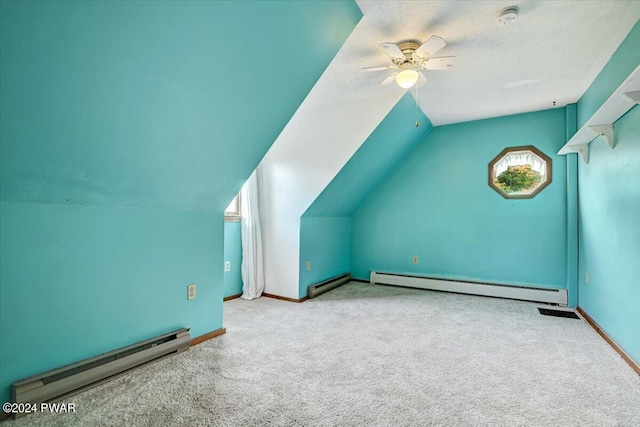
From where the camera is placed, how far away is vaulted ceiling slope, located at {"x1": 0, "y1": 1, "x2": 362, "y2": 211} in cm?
118

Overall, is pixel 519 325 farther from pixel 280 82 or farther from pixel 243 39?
pixel 243 39

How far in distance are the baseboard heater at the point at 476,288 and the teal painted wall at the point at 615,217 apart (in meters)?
0.39

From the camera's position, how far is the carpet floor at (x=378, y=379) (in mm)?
1561

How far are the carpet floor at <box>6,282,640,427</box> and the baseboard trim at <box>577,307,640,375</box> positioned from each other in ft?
0.14

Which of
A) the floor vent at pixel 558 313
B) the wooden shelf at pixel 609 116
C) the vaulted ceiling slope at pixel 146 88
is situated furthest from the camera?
the floor vent at pixel 558 313

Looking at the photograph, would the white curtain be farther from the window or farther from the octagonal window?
the octagonal window

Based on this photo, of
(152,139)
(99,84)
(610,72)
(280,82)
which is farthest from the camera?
(610,72)

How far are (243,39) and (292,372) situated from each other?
198 cm

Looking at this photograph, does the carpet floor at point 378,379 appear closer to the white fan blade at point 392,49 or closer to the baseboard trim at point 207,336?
the baseboard trim at point 207,336

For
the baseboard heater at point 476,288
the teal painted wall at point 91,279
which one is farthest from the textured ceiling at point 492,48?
the baseboard heater at point 476,288

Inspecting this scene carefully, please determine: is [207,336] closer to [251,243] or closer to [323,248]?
[251,243]

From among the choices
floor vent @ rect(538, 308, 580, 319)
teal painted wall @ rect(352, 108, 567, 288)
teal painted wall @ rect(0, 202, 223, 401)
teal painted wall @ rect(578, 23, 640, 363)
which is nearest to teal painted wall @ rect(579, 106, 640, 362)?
teal painted wall @ rect(578, 23, 640, 363)

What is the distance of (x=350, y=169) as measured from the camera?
3551mm

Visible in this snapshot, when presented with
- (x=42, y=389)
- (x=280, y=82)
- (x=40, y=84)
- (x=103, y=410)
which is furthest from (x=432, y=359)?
(x=40, y=84)
